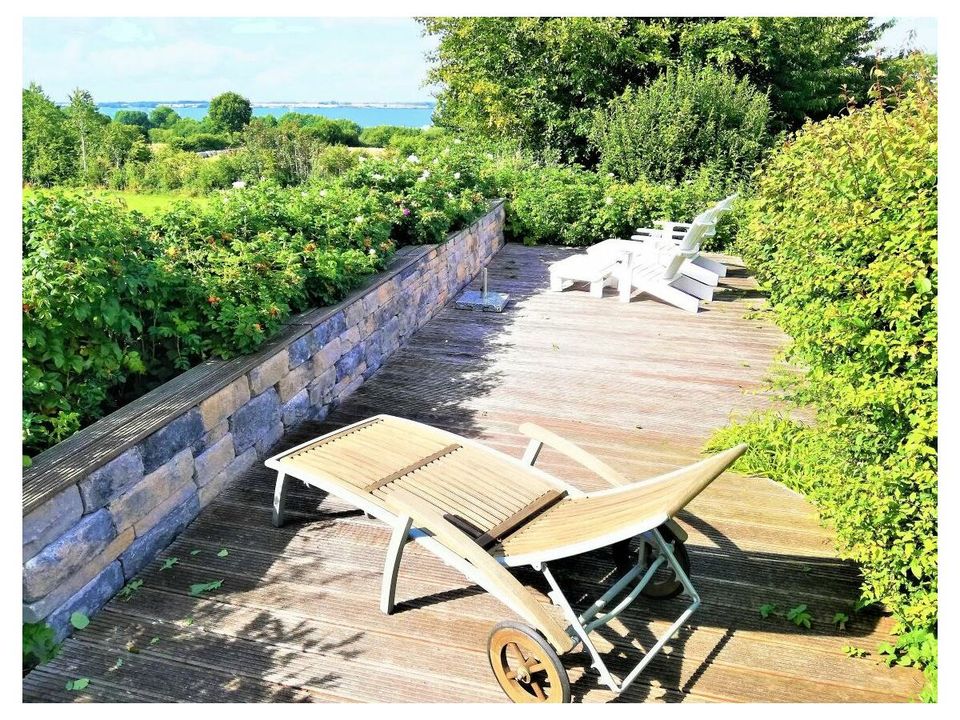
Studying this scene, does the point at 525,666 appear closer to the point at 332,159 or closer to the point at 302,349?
the point at 302,349

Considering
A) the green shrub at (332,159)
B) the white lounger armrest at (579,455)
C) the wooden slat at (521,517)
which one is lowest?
the wooden slat at (521,517)

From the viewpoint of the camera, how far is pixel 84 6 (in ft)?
12.6

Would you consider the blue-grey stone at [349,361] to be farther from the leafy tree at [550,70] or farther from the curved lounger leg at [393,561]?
the leafy tree at [550,70]

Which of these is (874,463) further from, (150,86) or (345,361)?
(150,86)

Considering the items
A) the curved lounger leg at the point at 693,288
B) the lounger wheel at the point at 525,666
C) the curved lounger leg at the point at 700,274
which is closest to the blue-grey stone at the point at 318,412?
the lounger wheel at the point at 525,666

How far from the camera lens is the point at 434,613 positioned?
2.77 metres

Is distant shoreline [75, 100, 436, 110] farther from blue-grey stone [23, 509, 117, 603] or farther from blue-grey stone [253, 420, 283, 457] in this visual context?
blue-grey stone [23, 509, 117, 603]

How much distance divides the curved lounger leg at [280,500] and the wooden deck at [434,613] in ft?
0.25

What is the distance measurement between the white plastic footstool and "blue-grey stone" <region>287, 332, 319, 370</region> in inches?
141

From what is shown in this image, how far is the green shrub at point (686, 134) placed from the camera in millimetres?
11203

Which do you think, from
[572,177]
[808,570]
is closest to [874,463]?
[808,570]

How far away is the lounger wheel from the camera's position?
227 centimetres

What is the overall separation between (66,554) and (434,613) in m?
1.37
